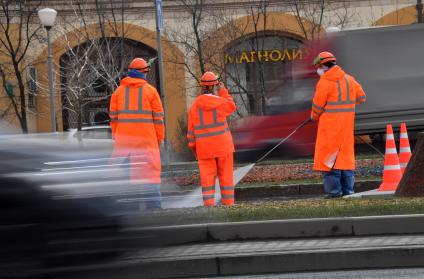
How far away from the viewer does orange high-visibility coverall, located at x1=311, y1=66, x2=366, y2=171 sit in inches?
346

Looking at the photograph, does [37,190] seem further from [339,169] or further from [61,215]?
[339,169]

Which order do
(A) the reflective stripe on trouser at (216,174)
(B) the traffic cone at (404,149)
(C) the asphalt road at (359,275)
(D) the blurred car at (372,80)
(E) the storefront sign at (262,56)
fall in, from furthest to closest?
(E) the storefront sign at (262,56) → (D) the blurred car at (372,80) → (B) the traffic cone at (404,149) → (A) the reflective stripe on trouser at (216,174) → (C) the asphalt road at (359,275)

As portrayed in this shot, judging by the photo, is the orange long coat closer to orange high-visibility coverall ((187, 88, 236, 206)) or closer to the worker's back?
orange high-visibility coverall ((187, 88, 236, 206))

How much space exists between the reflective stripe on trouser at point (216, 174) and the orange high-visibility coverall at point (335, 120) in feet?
3.46

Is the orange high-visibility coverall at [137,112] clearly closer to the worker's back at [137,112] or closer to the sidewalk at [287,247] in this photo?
the worker's back at [137,112]

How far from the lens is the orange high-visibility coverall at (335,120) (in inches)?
346

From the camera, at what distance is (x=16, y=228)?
3.89 metres

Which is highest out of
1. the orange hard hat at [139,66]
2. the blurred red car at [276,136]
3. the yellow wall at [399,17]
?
the yellow wall at [399,17]

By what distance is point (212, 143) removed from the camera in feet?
28.7

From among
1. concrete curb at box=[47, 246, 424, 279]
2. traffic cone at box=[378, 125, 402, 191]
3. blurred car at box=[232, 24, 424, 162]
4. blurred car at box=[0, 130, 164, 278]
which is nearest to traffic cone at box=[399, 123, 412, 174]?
traffic cone at box=[378, 125, 402, 191]

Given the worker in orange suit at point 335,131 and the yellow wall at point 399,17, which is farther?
the yellow wall at point 399,17

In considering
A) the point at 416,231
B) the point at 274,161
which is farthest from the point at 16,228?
the point at 274,161

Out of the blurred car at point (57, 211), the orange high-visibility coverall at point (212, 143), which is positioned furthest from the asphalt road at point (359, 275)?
the orange high-visibility coverall at point (212, 143)

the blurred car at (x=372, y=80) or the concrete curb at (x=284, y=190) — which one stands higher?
the blurred car at (x=372, y=80)
